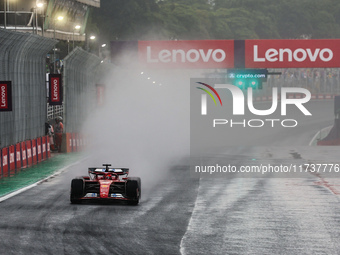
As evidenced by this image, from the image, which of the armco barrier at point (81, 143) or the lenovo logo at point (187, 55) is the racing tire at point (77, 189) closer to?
the armco barrier at point (81, 143)

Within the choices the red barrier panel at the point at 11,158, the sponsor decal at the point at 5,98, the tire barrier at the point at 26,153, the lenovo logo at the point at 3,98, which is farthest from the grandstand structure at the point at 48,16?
the red barrier panel at the point at 11,158

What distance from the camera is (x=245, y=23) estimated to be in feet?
445

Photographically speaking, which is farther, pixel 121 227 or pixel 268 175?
pixel 268 175

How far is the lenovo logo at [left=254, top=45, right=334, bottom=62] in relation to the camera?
4497 centimetres

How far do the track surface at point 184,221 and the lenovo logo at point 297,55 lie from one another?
2423 cm

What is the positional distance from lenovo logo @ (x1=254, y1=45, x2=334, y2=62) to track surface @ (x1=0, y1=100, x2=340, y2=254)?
24.2 metres

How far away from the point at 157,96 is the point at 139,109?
18412 mm

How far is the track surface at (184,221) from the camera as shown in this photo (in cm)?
1248

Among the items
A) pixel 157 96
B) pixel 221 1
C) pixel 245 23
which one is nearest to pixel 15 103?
pixel 157 96

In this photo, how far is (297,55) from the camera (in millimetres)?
45125

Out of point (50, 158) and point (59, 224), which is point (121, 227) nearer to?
point (59, 224)

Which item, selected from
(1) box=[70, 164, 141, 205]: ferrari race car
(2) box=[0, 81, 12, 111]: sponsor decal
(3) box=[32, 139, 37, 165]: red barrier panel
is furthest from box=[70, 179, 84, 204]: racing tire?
(3) box=[32, 139, 37, 165]: red barrier panel

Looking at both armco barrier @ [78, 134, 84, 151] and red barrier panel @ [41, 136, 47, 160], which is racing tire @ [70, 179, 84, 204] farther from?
armco barrier @ [78, 134, 84, 151]

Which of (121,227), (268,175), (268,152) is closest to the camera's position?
(121,227)
